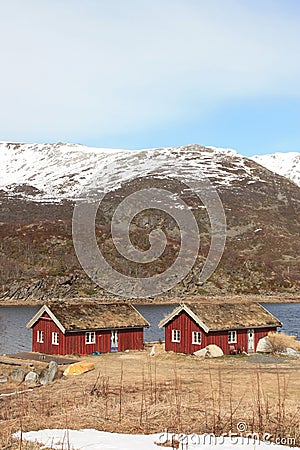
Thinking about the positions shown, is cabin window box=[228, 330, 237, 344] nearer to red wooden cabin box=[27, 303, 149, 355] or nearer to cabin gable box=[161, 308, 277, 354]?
cabin gable box=[161, 308, 277, 354]

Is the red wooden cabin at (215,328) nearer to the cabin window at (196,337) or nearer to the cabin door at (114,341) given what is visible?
the cabin window at (196,337)

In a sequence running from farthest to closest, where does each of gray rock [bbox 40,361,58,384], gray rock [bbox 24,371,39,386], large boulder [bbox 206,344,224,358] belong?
large boulder [bbox 206,344,224,358] → gray rock [bbox 40,361,58,384] → gray rock [bbox 24,371,39,386]

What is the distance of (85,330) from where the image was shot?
3966 centimetres

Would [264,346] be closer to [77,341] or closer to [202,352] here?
[202,352]

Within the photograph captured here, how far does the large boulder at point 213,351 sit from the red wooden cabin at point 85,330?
20.7ft

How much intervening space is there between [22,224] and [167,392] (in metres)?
118

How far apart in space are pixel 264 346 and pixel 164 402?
72.7ft

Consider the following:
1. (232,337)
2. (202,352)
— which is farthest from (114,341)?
(232,337)

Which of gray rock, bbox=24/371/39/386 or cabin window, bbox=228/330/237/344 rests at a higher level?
cabin window, bbox=228/330/237/344

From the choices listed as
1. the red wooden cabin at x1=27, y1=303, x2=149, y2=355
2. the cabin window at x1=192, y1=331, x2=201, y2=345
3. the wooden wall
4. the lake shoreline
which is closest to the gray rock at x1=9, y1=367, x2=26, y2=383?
the red wooden cabin at x1=27, y1=303, x2=149, y2=355

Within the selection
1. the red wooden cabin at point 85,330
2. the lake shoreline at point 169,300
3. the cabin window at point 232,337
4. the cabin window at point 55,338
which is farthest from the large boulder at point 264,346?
the lake shoreline at point 169,300

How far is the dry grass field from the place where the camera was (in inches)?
623

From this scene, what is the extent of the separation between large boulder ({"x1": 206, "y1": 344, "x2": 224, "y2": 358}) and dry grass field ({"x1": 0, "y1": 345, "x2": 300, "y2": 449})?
3594 mm

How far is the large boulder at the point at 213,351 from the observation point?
124 ft
